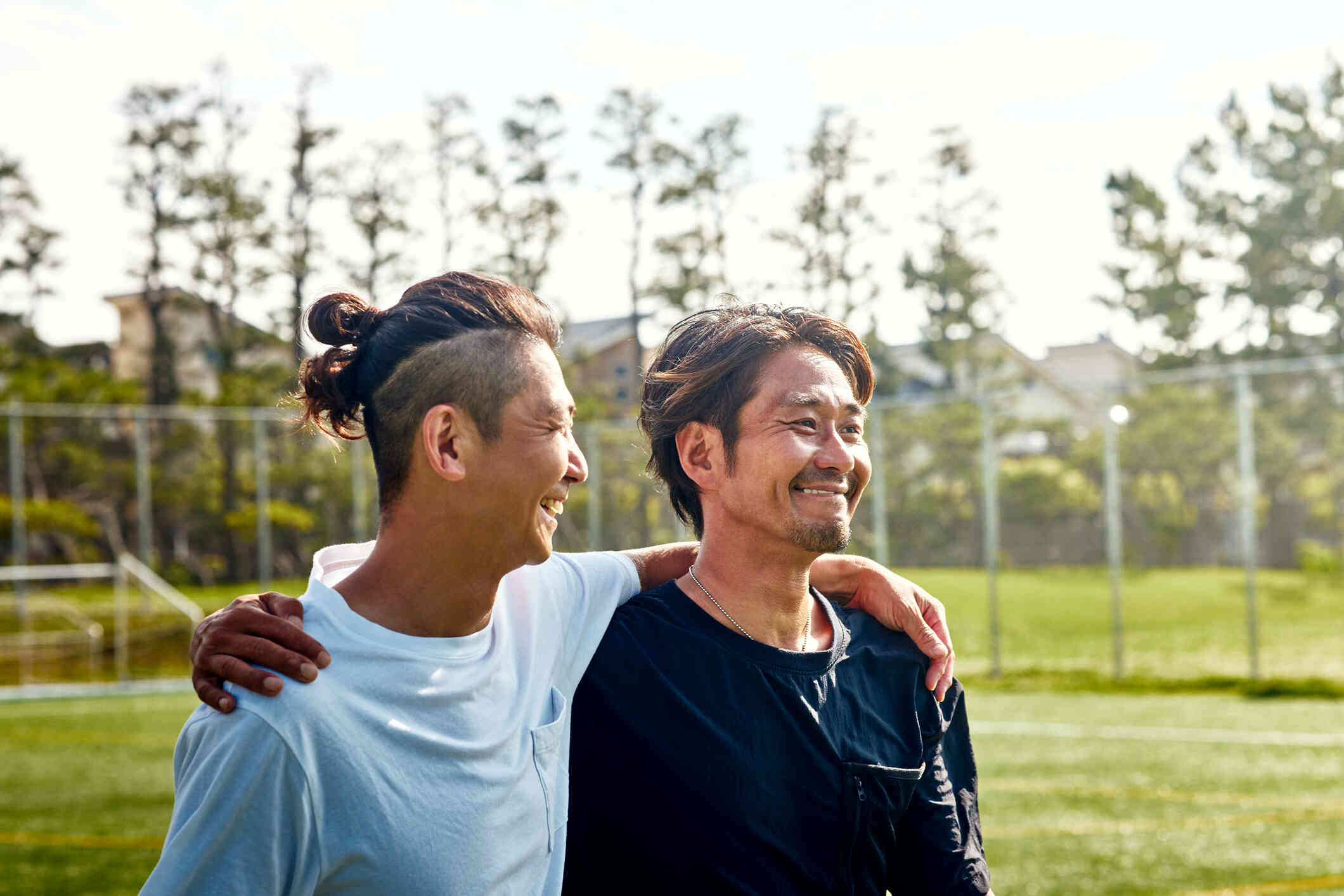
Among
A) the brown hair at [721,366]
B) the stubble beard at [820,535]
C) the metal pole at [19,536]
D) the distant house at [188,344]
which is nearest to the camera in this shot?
the stubble beard at [820,535]

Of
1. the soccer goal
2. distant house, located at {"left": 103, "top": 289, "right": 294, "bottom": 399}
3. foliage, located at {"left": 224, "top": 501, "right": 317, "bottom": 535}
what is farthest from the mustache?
distant house, located at {"left": 103, "top": 289, "right": 294, "bottom": 399}

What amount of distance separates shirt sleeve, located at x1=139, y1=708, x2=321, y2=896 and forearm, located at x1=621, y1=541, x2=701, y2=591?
1.01 metres

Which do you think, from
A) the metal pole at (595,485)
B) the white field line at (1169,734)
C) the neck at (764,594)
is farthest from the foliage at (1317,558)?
the neck at (764,594)

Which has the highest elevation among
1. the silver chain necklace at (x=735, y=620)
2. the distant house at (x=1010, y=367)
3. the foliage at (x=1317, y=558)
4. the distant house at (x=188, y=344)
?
the distant house at (x=188, y=344)

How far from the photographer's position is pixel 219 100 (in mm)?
22516

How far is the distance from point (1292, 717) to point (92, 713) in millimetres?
9684

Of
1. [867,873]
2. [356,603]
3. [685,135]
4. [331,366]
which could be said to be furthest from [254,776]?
[685,135]

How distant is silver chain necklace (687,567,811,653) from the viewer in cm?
226

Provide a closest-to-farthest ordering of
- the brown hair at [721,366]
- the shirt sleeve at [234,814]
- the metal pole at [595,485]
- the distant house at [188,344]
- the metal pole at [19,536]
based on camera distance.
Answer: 1. the shirt sleeve at [234,814]
2. the brown hair at [721,366]
3. the metal pole at [19,536]
4. the metal pole at [595,485]
5. the distant house at [188,344]

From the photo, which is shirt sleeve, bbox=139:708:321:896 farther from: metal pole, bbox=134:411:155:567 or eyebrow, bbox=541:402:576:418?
metal pole, bbox=134:411:155:567

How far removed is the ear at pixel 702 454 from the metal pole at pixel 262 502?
1471 cm

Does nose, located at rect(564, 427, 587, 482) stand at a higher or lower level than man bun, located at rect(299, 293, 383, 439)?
lower

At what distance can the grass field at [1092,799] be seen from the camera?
520 centimetres

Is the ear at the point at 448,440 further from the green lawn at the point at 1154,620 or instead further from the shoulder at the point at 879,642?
the green lawn at the point at 1154,620
